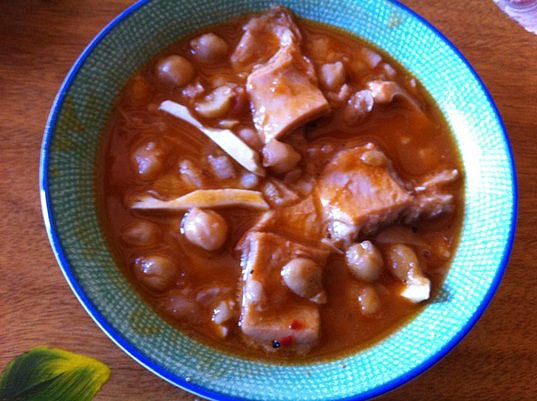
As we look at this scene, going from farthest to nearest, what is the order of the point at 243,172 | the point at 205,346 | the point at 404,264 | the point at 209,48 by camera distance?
1. the point at 209,48
2. the point at 243,172
3. the point at 404,264
4. the point at 205,346

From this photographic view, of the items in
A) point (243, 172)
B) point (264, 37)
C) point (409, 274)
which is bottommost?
point (409, 274)

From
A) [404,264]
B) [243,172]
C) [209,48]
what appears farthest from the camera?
[209,48]

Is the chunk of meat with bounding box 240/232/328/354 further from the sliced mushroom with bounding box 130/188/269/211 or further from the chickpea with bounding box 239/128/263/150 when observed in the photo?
the chickpea with bounding box 239/128/263/150

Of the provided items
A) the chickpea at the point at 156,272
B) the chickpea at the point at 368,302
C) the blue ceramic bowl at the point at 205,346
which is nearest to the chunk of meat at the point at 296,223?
the chickpea at the point at 368,302

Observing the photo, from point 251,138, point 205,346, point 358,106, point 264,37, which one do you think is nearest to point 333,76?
point 358,106

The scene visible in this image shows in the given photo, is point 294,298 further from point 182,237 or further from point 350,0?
point 350,0

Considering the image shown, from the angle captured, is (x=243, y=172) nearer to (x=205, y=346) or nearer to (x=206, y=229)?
(x=206, y=229)

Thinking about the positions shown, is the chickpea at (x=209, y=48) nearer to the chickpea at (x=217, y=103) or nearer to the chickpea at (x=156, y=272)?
the chickpea at (x=217, y=103)
